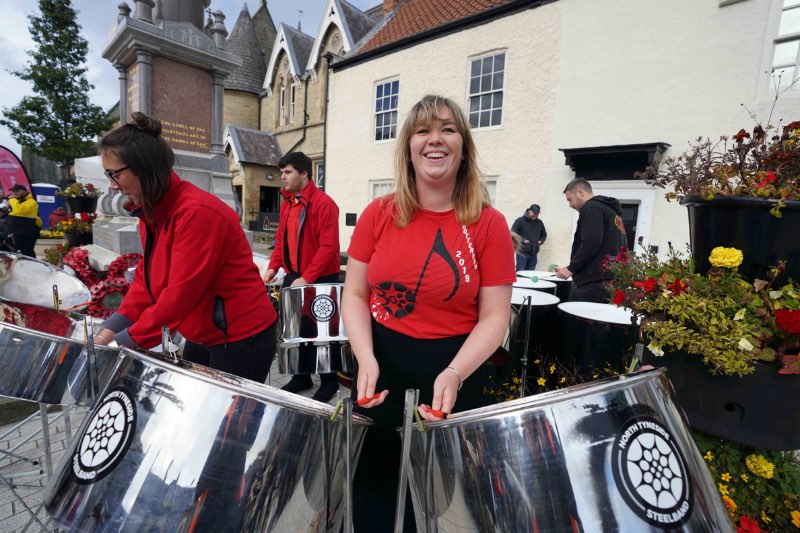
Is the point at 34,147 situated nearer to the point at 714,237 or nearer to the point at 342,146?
the point at 342,146

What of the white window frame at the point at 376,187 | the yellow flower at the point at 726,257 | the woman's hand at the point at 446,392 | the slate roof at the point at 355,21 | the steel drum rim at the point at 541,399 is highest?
the slate roof at the point at 355,21

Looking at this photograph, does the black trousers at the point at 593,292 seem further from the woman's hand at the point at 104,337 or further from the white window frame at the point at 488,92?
the white window frame at the point at 488,92

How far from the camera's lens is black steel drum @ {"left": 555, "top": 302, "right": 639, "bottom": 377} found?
1927mm

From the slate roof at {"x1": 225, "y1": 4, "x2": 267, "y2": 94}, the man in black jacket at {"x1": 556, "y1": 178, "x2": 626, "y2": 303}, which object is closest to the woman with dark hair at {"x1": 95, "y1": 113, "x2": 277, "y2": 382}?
the man in black jacket at {"x1": 556, "y1": 178, "x2": 626, "y2": 303}

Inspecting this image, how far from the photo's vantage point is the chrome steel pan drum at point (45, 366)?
116 cm

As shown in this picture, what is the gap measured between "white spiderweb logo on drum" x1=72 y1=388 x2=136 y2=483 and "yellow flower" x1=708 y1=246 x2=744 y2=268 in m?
1.51

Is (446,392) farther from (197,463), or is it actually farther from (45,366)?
(45,366)

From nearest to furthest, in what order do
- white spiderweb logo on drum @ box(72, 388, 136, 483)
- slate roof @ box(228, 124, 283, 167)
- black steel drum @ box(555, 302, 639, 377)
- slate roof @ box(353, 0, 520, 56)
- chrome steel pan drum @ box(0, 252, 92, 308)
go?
white spiderweb logo on drum @ box(72, 388, 136, 483) → black steel drum @ box(555, 302, 639, 377) → chrome steel pan drum @ box(0, 252, 92, 308) → slate roof @ box(353, 0, 520, 56) → slate roof @ box(228, 124, 283, 167)

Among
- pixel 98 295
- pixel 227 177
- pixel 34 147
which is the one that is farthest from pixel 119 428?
pixel 34 147

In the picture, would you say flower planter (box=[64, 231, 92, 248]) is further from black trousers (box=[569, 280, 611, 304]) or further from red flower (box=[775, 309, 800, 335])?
red flower (box=[775, 309, 800, 335])

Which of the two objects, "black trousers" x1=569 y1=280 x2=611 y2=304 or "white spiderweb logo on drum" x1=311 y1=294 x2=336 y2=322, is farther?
"black trousers" x1=569 y1=280 x2=611 y2=304

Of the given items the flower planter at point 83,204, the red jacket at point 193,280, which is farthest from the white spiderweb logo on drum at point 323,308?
the flower planter at point 83,204

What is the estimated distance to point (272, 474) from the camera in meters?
0.78

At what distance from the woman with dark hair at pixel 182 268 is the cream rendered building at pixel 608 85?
538 centimetres
